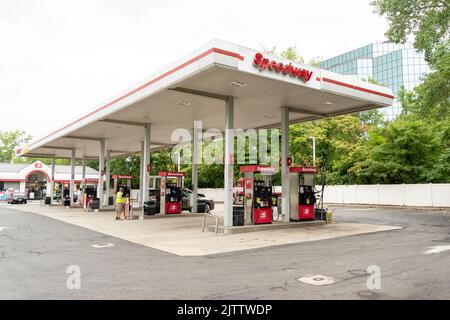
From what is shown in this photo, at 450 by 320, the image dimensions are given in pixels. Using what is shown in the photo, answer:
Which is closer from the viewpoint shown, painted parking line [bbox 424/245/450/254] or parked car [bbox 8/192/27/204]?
painted parking line [bbox 424/245/450/254]

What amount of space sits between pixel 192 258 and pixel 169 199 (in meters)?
12.4

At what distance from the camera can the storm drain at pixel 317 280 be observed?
6273 millimetres

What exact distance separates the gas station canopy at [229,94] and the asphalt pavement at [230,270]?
18.4 feet

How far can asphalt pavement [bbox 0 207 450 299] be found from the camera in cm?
572

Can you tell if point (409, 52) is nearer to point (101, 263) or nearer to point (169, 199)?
point (169, 199)

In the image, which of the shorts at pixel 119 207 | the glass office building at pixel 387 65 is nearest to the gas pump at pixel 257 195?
the shorts at pixel 119 207

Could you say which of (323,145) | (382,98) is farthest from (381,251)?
(323,145)

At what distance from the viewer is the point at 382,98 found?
15.6 metres

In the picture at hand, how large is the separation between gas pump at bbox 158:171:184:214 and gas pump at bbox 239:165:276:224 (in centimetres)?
713

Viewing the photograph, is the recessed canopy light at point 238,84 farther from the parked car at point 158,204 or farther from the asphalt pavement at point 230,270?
the parked car at point 158,204

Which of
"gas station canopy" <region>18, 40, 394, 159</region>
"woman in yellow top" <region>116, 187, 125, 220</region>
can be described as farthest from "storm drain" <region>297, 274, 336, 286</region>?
"woman in yellow top" <region>116, 187, 125, 220</region>

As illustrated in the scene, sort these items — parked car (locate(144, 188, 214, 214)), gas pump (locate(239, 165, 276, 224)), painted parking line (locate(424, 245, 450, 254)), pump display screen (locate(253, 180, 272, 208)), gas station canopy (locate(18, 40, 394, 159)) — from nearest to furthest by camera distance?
painted parking line (locate(424, 245, 450, 254)), gas station canopy (locate(18, 40, 394, 159)), gas pump (locate(239, 165, 276, 224)), pump display screen (locate(253, 180, 272, 208)), parked car (locate(144, 188, 214, 214))

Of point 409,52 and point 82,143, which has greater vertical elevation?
point 409,52

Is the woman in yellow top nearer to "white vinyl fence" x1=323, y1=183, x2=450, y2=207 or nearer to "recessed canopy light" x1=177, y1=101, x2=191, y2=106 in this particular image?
"recessed canopy light" x1=177, y1=101, x2=191, y2=106
